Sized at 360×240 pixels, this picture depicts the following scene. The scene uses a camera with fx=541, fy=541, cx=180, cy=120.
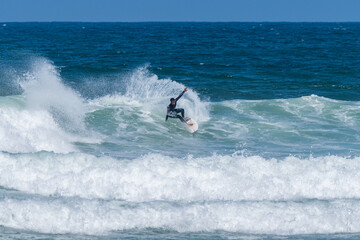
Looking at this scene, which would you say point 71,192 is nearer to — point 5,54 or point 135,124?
point 135,124

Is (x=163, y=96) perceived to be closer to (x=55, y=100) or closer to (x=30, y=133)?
(x=55, y=100)

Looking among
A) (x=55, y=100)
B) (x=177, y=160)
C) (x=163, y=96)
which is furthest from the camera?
(x=163, y=96)

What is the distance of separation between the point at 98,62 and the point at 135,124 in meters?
19.1

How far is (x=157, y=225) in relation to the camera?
10.4m

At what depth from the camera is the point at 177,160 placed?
44.6ft

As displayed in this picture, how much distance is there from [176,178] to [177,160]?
0.97 m

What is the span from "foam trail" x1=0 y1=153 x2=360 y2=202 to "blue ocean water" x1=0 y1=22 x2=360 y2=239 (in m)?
0.03

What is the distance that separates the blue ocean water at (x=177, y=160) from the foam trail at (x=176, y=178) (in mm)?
28

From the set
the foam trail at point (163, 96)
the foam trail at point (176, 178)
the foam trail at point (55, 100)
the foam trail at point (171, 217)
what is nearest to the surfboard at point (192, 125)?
the foam trail at point (163, 96)

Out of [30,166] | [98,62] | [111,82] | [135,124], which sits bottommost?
[30,166]

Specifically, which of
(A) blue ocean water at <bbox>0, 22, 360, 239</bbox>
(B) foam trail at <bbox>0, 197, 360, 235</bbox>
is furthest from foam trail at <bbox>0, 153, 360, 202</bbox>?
(B) foam trail at <bbox>0, 197, 360, 235</bbox>

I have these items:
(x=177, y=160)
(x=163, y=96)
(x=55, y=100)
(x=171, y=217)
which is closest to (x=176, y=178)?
(x=177, y=160)

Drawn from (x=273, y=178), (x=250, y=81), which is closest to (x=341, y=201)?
(x=273, y=178)

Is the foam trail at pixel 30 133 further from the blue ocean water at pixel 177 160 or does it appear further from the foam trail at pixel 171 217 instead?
the foam trail at pixel 171 217
